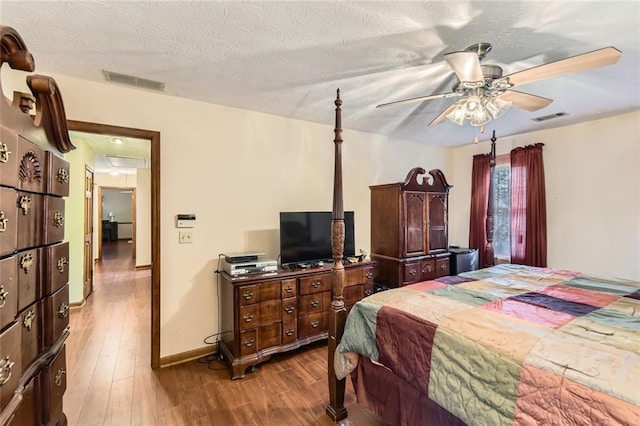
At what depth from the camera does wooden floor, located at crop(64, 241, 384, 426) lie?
2.00 meters

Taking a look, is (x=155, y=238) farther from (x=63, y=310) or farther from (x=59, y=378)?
(x=59, y=378)

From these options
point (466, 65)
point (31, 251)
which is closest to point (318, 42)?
point (466, 65)

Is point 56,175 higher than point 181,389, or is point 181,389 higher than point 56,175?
point 56,175

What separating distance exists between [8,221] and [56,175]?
22.5 inches

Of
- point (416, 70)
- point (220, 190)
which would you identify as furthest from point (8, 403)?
point (416, 70)

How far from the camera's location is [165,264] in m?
2.71

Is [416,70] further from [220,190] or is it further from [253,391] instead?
[253,391]

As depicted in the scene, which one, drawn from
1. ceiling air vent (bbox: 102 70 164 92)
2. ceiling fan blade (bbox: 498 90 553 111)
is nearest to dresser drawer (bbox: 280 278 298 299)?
ceiling air vent (bbox: 102 70 164 92)

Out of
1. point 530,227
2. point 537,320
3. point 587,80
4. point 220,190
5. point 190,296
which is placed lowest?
point 190,296

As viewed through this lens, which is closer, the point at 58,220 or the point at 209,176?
the point at 58,220

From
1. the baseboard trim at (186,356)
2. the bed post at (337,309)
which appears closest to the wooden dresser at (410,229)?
the bed post at (337,309)

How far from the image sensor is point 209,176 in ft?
9.53

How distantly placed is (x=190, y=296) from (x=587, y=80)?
3.91 m

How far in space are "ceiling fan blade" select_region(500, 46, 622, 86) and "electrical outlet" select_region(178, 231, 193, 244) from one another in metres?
2.80
